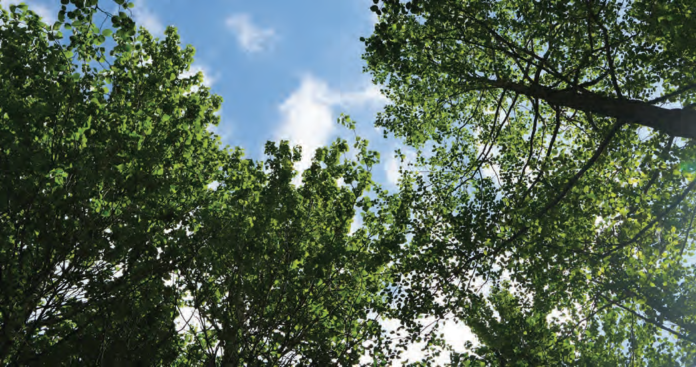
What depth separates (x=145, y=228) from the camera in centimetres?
697

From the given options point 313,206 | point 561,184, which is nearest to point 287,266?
point 313,206

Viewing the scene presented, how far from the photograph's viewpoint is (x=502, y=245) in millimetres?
8141

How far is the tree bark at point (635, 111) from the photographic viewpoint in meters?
5.77

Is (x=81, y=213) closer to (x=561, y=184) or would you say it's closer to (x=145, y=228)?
(x=145, y=228)

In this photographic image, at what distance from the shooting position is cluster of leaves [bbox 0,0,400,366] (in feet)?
21.0

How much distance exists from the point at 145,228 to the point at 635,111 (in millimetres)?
7909

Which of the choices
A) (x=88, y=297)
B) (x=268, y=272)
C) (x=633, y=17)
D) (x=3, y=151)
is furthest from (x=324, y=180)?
(x=633, y=17)

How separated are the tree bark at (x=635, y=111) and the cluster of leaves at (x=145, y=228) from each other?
4071 mm

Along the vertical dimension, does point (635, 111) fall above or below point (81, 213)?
above

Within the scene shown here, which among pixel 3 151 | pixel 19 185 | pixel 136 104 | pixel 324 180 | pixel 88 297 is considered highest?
pixel 136 104

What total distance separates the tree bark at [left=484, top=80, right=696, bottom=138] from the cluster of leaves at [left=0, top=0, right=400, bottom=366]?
407cm

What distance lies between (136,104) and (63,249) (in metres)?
3.94

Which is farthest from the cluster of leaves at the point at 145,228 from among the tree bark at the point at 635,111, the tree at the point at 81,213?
the tree bark at the point at 635,111

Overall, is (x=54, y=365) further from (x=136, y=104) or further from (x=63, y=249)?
(x=136, y=104)
